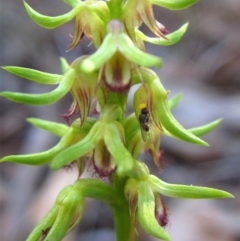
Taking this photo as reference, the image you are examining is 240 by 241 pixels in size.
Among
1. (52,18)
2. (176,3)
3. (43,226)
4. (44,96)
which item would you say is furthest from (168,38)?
(43,226)

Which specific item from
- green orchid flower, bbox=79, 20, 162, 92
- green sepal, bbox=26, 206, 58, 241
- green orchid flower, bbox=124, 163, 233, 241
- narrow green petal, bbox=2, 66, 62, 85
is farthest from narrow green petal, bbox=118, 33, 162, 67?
green sepal, bbox=26, 206, 58, 241

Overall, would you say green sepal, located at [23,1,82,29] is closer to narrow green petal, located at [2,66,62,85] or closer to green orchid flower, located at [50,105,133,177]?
narrow green petal, located at [2,66,62,85]

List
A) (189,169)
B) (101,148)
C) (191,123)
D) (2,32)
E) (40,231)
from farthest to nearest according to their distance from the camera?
(2,32)
(191,123)
(189,169)
(40,231)
(101,148)

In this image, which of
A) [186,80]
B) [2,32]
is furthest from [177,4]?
[2,32]

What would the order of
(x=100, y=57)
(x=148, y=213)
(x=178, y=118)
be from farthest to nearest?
(x=178, y=118) < (x=148, y=213) < (x=100, y=57)

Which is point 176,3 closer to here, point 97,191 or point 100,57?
point 100,57

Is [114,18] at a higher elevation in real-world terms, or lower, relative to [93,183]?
higher

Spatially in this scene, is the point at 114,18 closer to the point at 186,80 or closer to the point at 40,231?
the point at 40,231
